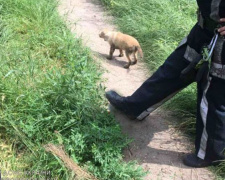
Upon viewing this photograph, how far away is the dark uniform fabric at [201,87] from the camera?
8.82 ft

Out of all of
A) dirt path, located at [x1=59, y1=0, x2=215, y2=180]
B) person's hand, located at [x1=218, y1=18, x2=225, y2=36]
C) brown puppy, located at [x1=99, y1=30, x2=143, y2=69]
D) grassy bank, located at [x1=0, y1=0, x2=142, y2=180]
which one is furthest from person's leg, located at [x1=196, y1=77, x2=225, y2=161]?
brown puppy, located at [x1=99, y1=30, x2=143, y2=69]

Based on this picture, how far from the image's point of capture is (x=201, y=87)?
2871 mm

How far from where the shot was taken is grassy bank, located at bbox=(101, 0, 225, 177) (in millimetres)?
3848

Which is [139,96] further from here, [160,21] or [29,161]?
[160,21]

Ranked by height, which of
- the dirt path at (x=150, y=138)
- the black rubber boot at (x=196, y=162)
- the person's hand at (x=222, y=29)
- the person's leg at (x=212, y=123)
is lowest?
the dirt path at (x=150, y=138)

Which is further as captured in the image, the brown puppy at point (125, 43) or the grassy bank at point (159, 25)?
the brown puppy at point (125, 43)

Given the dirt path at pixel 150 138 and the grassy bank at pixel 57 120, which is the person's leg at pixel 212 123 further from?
the grassy bank at pixel 57 120

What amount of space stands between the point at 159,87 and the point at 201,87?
47cm

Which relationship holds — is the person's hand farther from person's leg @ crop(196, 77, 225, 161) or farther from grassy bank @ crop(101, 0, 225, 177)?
grassy bank @ crop(101, 0, 225, 177)

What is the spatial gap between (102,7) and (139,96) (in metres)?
3.77

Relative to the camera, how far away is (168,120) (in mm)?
3699

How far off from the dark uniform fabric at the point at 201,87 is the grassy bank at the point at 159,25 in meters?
0.58

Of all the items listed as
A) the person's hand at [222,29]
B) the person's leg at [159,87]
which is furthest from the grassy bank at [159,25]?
the person's hand at [222,29]

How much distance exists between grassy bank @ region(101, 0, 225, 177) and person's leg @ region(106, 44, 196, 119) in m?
0.53
